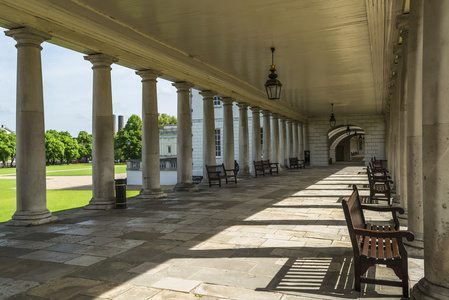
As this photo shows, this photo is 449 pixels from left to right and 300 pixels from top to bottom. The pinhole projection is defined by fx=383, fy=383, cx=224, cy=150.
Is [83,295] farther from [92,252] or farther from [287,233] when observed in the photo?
[287,233]

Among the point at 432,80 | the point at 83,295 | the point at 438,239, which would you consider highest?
the point at 432,80

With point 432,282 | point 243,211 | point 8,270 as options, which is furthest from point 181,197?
point 432,282

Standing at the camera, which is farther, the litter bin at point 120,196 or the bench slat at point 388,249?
the litter bin at point 120,196

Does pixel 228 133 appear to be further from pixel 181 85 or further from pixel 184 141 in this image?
pixel 181 85

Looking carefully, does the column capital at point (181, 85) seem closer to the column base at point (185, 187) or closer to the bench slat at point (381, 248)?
the column base at point (185, 187)

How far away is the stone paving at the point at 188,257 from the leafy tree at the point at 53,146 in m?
92.0

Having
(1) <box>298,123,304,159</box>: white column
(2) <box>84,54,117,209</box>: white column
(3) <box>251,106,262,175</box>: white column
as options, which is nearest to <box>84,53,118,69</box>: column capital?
(2) <box>84,54,117,209</box>: white column

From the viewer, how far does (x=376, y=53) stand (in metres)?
13.3

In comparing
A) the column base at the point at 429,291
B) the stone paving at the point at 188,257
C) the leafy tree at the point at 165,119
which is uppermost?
the leafy tree at the point at 165,119

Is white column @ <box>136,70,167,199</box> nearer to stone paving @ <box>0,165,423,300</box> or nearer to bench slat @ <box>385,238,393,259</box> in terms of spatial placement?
stone paving @ <box>0,165,423,300</box>

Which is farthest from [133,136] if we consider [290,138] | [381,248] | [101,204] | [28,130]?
[381,248]

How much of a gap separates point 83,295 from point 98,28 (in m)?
7.65

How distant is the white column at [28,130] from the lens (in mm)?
8570

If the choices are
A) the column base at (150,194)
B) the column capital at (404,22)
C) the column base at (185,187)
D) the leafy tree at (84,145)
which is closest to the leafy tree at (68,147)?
the leafy tree at (84,145)
